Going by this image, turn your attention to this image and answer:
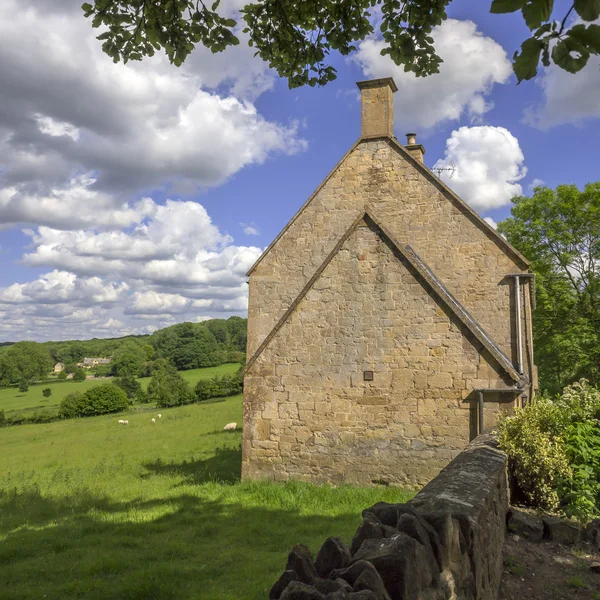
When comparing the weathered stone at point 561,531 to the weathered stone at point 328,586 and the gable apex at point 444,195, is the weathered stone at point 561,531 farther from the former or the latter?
the gable apex at point 444,195

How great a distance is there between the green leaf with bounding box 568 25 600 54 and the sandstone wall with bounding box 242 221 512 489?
28.2 ft

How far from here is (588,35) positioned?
2256 millimetres

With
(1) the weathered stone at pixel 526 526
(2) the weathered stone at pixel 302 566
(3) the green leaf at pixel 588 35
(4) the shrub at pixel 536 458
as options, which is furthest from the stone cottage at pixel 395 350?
(3) the green leaf at pixel 588 35

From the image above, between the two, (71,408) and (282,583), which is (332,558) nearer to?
(282,583)

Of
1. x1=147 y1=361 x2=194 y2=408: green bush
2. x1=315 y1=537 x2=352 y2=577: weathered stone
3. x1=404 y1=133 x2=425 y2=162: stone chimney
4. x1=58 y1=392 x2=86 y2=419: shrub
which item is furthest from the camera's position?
x1=147 y1=361 x2=194 y2=408: green bush

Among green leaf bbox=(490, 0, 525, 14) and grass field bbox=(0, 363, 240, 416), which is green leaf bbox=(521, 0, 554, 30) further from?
grass field bbox=(0, 363, 240, 416)

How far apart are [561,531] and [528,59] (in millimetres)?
6135

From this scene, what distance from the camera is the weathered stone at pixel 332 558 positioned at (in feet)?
9.00

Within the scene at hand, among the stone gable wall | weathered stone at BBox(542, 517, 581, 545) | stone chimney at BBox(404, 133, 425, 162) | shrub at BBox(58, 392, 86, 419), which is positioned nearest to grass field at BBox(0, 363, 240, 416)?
shrub at BBox(58, 392, 86, 419)

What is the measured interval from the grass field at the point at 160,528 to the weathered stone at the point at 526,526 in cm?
240

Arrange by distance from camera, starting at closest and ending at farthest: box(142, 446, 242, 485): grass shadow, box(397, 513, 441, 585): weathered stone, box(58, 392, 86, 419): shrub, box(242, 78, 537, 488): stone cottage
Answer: box(397, 513, 441, 585): weathered stone
box(242, 78, 537, 488): stone cottage
box(142, 446, 242, 485): grass shadow
box(58, 392, 86, 419): shrub

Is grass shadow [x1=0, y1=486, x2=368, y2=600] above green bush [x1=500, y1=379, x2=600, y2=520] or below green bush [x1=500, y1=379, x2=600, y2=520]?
below

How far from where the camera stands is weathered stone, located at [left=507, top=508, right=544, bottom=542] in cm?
630

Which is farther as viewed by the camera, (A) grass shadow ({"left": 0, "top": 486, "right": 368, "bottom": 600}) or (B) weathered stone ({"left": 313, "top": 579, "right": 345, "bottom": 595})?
(A) grass shadow ({"left": 0, "top": 486, "right": 368, "bottom": 600})
